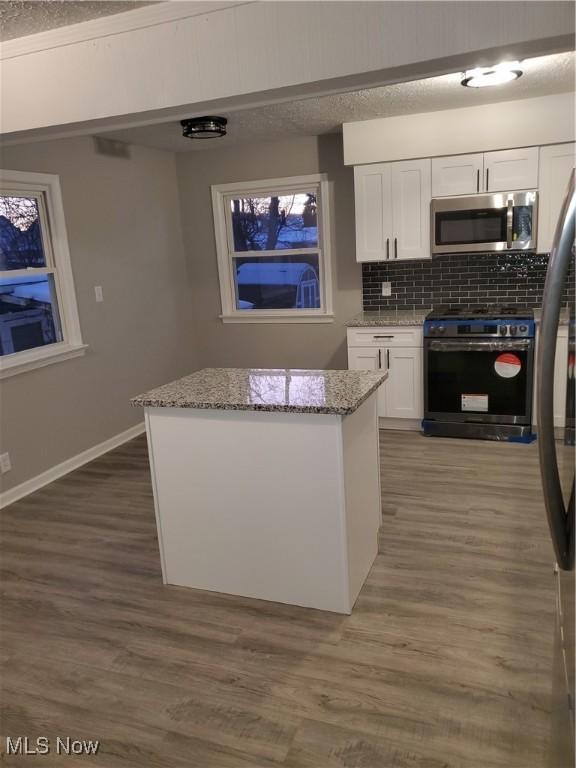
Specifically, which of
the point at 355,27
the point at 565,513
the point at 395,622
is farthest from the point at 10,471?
the point at 565,513

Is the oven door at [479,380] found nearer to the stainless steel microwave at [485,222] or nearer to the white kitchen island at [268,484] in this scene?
the stainless steel microwave at [485,222]

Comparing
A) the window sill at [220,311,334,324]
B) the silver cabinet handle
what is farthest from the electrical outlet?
the silver cabinet handle

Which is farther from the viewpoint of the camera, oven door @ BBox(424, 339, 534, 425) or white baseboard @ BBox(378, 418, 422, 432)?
white baseboard @ BBox(378, 418, 422, 432)

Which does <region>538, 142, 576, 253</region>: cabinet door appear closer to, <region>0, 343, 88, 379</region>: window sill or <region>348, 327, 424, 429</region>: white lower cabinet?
<region>348, 327, 424, 429</region>: white lower cabinet

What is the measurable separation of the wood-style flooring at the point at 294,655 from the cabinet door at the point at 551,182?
200 centimetres

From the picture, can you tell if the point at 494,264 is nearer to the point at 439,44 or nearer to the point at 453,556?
the point at 453,556

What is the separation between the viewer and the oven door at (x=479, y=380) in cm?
424

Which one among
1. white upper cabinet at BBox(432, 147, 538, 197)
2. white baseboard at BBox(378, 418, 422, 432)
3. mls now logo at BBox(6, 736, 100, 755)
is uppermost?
white upper cabinet at BBox(432, 147, 538, 197)

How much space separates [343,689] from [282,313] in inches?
151

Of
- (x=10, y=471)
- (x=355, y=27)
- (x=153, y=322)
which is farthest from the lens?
(x=153, y=322)

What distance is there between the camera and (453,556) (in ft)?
9.47

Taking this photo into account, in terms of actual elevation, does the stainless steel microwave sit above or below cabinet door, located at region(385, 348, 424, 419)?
above

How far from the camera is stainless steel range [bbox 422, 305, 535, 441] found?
166 inches

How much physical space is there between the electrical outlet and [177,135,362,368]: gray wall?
7.95 feet
